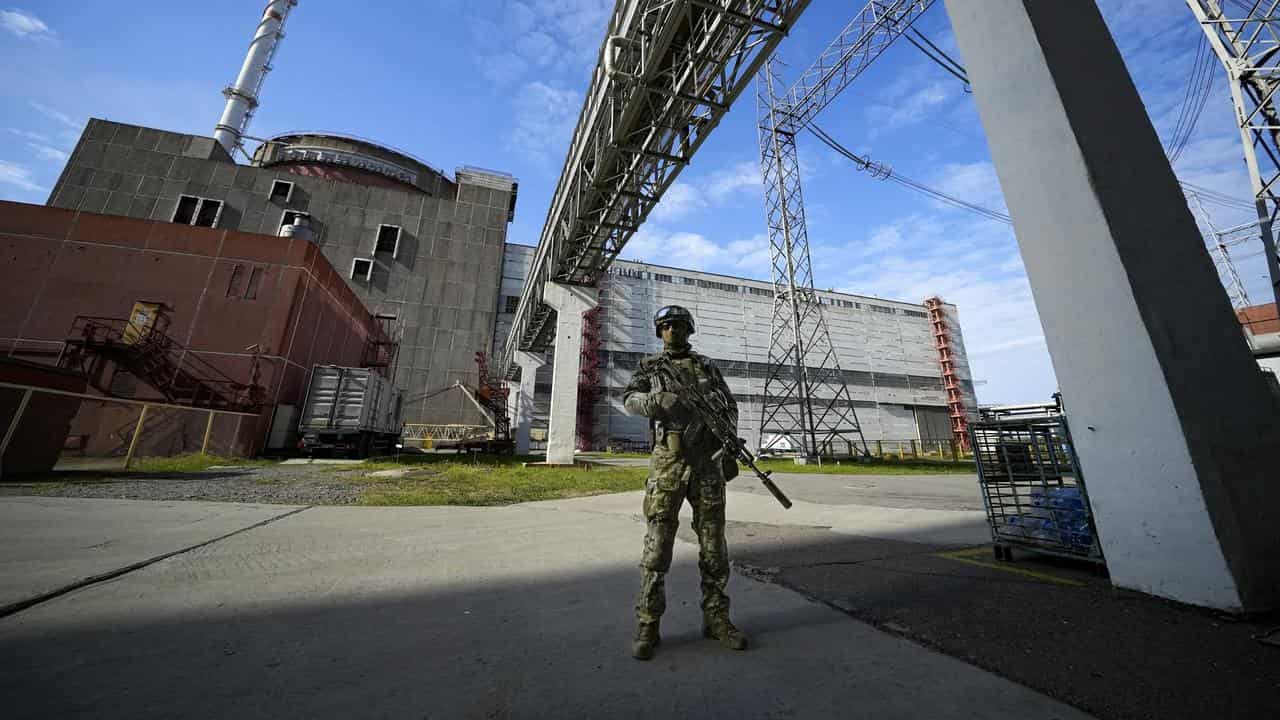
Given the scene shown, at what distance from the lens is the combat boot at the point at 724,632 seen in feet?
6.17

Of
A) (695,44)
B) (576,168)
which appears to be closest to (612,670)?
(695,44)

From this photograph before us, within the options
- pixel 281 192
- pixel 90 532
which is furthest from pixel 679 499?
pixel 281 192

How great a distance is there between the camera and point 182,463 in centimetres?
1035

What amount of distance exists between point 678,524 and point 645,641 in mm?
502

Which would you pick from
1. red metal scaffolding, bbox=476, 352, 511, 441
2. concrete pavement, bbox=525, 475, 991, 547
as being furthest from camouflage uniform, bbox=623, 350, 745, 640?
red metal scaffolding, bbox=476, 352, 511, 441

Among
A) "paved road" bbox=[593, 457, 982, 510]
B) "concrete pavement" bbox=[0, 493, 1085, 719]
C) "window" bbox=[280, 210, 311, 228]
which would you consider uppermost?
"window" bbox=[280, 210, 311, 228]

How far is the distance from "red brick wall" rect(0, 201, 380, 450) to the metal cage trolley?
1891 cm

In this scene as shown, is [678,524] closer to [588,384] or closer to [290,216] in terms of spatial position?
[588,384]

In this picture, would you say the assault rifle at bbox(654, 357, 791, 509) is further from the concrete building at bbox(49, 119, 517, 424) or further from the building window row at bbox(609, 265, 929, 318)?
the building window row at bbox(609, 265, 929, 318)

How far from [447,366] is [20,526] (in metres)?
22.7

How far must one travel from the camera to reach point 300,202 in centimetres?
2680

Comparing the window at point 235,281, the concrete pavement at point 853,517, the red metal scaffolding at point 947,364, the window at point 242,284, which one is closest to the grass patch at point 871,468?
the concrete pavement at point 853,517

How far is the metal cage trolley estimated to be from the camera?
10.00 ft

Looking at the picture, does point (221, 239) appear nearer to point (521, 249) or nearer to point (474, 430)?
point (474, 430)
